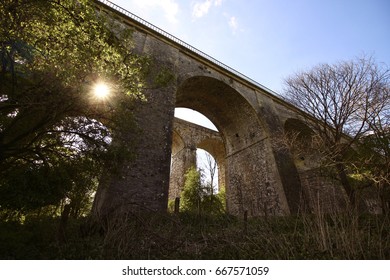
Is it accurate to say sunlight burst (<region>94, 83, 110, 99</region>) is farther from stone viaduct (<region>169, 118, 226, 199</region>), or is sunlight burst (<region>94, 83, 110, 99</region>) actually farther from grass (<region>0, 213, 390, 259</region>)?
stone viaduct (<region>169, 118, 226, 199</region>)

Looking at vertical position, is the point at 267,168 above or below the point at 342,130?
below

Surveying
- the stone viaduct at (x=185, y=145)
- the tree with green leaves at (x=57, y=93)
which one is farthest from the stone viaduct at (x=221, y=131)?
the stone viaduct at (x=185, y=145)

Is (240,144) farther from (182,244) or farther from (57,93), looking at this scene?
(57,93)

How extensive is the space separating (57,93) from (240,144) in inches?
446

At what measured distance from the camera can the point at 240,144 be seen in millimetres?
14047

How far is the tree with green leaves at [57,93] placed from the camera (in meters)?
4.50

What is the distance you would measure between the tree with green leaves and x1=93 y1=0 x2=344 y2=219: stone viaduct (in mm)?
1256

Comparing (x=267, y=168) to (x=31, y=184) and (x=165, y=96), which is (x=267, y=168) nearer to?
(x=165, y=96)

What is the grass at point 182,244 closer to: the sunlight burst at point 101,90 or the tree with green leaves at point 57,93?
the tree with green leaves at point 57,93

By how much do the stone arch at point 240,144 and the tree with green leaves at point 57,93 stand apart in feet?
19.6

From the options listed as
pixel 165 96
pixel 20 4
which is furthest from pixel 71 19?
pixel 165 96

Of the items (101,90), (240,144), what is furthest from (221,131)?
(101,90)

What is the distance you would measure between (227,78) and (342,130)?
6858 mm
